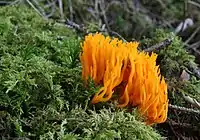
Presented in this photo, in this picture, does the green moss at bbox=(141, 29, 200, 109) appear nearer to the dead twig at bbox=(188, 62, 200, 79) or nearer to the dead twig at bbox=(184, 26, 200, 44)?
the dead twig at bbox=(188, 62, 200, 79)

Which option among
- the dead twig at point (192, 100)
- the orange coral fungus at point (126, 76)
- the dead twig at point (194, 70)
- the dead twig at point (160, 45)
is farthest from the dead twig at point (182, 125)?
the dead twig at point (160, 45)

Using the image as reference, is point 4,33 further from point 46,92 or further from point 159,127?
point 159,127

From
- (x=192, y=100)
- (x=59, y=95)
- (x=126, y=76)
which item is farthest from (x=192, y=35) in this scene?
(x=59, y=95)

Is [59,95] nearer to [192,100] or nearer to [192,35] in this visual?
[192,100]

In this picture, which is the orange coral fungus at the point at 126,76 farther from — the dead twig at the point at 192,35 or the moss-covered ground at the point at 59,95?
the dead twig at the point at 192,35

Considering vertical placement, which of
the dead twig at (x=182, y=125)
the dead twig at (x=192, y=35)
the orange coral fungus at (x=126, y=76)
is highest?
the dead twig at (x=192, y=35)

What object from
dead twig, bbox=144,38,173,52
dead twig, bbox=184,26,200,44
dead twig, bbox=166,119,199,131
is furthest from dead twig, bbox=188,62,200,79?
dead twig, bbox=184,26,200,44
